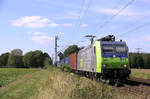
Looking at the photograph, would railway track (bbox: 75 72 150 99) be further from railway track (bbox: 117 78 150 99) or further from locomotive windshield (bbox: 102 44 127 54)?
locomotive windshield (bbox: 102 44 127 54)

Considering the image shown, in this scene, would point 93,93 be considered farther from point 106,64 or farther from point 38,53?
point 38,53

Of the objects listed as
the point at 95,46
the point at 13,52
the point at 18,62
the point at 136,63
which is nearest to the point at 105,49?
the point at 95,46

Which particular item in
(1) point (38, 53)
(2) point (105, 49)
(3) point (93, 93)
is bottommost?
(3) point (93, 93)

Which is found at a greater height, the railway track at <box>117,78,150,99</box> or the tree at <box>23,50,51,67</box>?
the tree at <box>23,50,51,67</box>

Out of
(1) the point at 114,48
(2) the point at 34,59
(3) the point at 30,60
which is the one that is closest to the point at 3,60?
(3) the point at 30,60

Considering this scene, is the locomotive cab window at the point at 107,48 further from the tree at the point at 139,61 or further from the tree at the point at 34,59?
the tree at the point at 34,59

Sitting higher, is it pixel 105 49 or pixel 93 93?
pixel 105 49

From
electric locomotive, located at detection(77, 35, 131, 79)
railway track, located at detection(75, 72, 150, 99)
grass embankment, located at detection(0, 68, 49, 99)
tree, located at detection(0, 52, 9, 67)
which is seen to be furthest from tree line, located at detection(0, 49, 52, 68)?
railway track, located at detection(75, 72, 150, 99)

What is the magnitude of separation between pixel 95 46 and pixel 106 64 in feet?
6.73

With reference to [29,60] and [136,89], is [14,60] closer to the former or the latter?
[29,60]

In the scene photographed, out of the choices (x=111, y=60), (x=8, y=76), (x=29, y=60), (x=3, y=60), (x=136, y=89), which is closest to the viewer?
(x=136, y=89)

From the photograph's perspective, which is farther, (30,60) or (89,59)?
(30,60)

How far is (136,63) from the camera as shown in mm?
87438

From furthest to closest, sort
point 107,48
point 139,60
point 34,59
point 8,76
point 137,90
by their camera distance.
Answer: point 34,59, point 139,60, point 8,76, point 107,48, point 137,90
